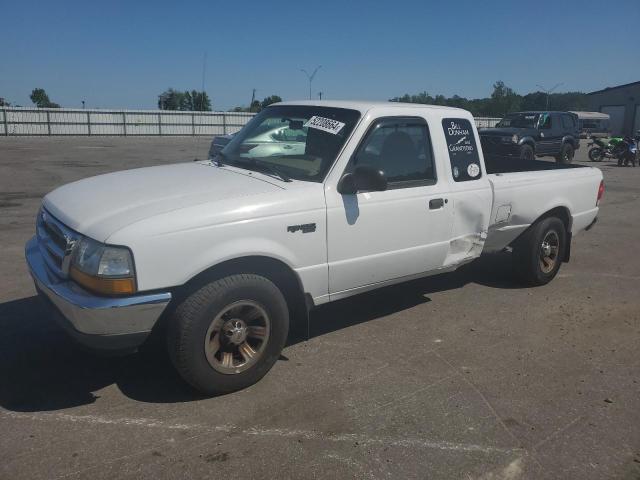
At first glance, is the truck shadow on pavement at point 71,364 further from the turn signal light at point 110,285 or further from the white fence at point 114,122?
the white fence at point 114,122

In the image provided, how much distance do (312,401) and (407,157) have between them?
2096mm

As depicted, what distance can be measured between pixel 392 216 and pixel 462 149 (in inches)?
43.4

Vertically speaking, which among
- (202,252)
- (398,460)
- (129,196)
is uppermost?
(129,196)

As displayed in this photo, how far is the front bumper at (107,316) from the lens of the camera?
3.11 m

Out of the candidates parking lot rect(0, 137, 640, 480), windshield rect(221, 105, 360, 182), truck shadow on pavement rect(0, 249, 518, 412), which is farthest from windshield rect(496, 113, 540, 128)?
windshield rect(221, 105, 360, 182)

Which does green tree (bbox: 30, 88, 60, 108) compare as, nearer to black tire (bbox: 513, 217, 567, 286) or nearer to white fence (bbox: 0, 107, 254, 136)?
white fence (bbox: 0, 107, 254, 136)

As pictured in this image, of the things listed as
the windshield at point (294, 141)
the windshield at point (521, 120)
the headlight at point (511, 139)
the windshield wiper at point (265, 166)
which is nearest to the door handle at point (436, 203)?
the windshield at point (294, 141)

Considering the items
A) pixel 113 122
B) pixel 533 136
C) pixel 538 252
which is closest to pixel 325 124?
pixel 538 252

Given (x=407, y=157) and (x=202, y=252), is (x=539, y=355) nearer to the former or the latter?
(x=407, y=157)

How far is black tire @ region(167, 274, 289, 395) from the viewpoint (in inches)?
130

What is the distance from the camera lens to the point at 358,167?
154 inches

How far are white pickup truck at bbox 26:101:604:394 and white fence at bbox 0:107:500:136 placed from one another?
34234mm

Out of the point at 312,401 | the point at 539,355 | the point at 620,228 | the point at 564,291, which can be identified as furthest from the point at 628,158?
the point at 312,401

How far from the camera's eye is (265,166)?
4.28m
